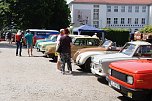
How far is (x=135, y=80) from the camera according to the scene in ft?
25.2

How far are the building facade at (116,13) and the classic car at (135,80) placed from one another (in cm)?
7913

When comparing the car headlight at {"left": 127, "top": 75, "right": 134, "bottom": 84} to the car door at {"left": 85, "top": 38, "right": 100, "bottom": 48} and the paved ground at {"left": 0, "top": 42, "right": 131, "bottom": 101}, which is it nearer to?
the paved ground at {"left": 0, "top": 42, "right": 131, "bottom": 101}

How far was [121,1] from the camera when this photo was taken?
292 ft

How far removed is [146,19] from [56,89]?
83.2m

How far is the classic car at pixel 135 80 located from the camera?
7.60 metres

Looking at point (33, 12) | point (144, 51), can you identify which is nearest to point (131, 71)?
point (144, 51)

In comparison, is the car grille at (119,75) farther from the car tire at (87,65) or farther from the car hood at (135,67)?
the car tire at (87,65)

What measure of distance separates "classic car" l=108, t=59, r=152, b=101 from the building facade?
79130 millimetres

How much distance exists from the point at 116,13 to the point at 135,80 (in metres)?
83.6

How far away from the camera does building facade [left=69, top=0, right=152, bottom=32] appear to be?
289 feet

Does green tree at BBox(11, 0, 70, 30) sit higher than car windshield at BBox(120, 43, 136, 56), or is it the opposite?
green tree at BBox(11, 0, 70, 30)

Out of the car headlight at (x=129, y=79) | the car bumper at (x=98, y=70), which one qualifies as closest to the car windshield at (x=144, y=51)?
the car bumper at (x=98, y=70)

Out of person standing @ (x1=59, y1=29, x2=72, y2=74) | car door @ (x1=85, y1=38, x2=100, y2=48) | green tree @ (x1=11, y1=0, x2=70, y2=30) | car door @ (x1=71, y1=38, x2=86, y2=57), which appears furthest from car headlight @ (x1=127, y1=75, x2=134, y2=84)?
green tree @ (x1=11, y1=0, x2=70, y2=30)

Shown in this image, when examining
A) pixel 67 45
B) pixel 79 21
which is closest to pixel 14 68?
pixel 67 45
